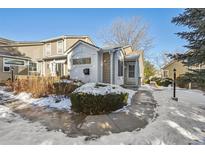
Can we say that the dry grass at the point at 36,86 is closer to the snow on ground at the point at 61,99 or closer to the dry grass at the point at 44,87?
the dry grass at the point at 44,87

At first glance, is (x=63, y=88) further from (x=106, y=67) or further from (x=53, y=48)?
(x=53, y=48)

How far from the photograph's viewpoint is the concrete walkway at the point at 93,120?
12.5 ft

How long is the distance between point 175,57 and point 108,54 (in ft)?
17.1

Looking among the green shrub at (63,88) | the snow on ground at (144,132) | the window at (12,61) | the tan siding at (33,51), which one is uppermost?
the tan siding at (33,51)

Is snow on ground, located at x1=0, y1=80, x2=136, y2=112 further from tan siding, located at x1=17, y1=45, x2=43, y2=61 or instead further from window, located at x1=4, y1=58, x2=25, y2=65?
tan siding, located at x1=17, y1=45, x2=43, y2=61

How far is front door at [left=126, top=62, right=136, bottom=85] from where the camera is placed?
31.7 ft

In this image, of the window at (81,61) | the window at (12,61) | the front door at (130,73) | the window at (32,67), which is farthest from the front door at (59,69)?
the front door at (130,73)

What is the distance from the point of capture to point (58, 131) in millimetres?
3799

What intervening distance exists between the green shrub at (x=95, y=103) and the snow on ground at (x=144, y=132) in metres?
1.17

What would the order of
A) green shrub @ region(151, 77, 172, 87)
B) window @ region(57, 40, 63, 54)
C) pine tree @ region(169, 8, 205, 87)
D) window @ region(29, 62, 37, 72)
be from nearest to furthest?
pine tree @ region(169, 8, 205, 87) → green shrub @ region(151, 77, 172, 87) → window @ region(57, 40, 63, 54) → window @ region(29, 62, 37, 72)

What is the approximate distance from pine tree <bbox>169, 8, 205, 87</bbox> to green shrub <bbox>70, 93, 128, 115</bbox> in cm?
195

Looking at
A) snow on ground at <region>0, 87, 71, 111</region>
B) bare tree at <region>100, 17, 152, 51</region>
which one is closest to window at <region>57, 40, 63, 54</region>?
bare tree at <region>100, 17, 152, 51</region>

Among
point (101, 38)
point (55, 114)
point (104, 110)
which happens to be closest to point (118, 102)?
point (104, 110)
